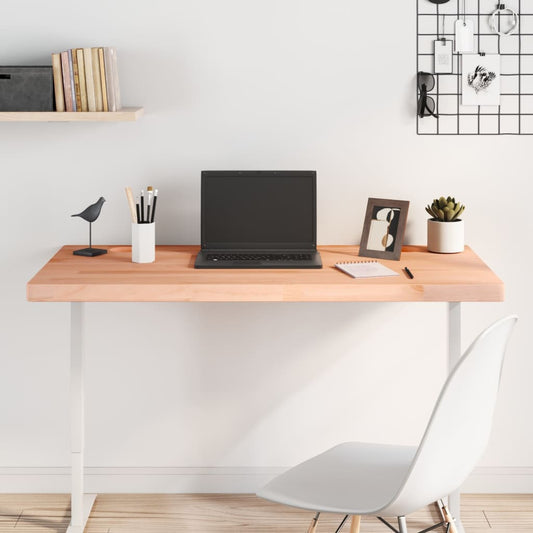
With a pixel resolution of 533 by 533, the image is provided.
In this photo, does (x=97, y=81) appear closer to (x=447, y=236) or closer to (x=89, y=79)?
(x=89, y=79)

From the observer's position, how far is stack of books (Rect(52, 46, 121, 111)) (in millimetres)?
2660

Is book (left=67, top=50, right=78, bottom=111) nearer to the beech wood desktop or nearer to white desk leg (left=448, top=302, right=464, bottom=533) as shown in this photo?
the beech wood desktop

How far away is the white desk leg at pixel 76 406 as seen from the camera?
8.82 ft

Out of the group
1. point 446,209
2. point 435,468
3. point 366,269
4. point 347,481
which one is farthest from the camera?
point 446,209

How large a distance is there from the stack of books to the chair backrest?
56.8 inches

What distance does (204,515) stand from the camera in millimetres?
2906

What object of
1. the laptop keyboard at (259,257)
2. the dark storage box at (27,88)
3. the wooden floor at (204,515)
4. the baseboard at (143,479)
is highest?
the dark storage box at (27,88)

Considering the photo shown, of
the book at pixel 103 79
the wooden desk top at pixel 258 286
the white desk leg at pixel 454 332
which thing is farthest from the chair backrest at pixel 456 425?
the book at pixel 103 79

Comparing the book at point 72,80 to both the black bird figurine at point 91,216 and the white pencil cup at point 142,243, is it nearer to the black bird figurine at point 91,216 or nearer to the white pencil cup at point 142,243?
the black bird figurine at point 91,216

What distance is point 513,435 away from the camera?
10.0 ft

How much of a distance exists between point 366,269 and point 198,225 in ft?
2.25

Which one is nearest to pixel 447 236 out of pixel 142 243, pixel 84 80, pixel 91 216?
pixel 142 243

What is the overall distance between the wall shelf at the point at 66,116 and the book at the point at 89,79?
47 mm

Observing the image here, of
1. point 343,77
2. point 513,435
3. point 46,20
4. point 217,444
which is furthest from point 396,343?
point 46,20
